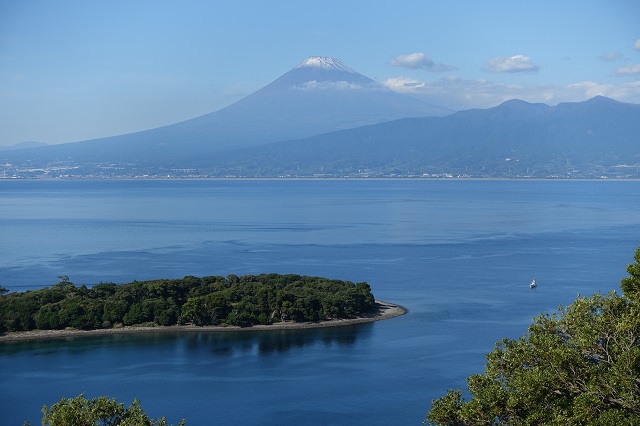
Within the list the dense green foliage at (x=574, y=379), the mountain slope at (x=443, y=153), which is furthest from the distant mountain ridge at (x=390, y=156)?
the dense green foliage at (x=574, y=379)

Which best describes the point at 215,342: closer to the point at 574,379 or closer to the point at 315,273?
the point at 315,273

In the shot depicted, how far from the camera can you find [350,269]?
36844 millimetres

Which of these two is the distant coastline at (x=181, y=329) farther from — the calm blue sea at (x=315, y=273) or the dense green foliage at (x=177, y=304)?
the calm blue sea at (x=315, y=273)

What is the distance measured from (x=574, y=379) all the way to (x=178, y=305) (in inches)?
783

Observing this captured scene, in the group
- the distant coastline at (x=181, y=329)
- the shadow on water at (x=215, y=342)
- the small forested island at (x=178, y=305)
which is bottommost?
the shadow on water at (x=215, y=342)

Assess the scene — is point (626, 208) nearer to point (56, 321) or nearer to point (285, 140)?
point (56, 321)

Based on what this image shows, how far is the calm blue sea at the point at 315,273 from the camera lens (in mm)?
19375

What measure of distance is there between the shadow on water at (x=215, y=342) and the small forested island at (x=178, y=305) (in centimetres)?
81

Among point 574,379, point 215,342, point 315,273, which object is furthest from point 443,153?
point 574,379

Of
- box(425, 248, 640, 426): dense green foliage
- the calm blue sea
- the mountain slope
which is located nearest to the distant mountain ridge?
the mountain slope

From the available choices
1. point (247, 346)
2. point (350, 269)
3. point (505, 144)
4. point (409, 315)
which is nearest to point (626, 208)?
point (350, 269)

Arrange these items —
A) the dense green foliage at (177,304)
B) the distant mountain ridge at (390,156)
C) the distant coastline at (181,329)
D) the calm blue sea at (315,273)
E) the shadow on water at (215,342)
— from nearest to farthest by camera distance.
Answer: the calm blue sea at (315,273)
the shadow on water at (215,342)
the distant coastline at (181,329)
the dense green foliage at (177,304)
the distant mountain ridge at (390,156)

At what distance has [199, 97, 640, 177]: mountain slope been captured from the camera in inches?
6457

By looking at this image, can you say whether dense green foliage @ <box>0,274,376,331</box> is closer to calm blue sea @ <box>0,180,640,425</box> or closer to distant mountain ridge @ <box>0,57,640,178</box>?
calm blue sea @ <box>0,180,640,425</box>
